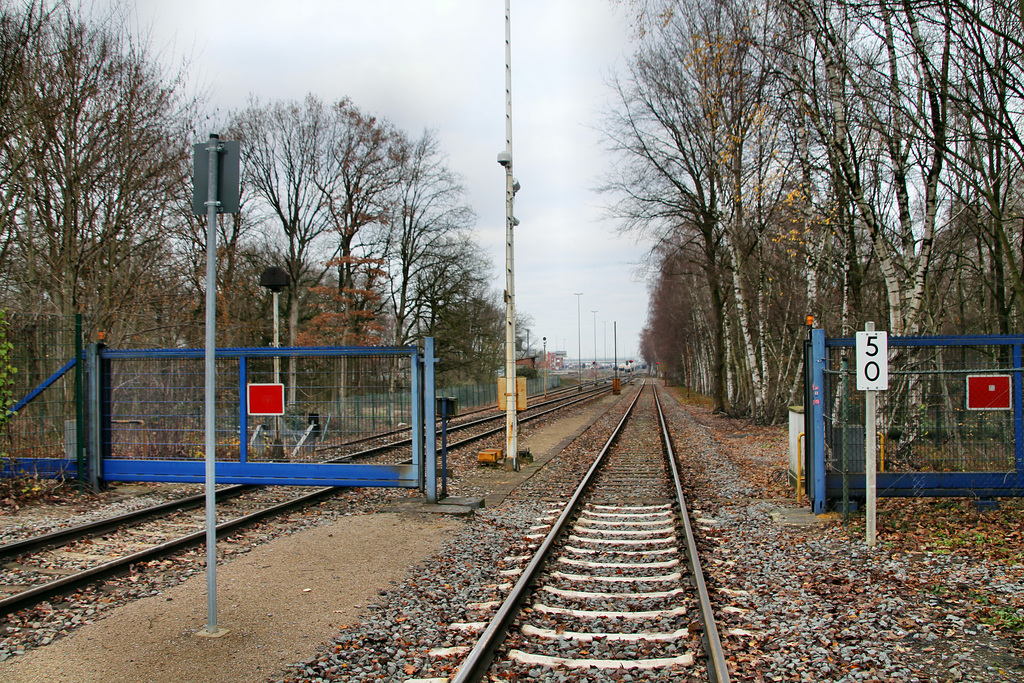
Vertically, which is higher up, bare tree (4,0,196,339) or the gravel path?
bare tree (4,0,196,339)

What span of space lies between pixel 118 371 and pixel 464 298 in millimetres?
30489

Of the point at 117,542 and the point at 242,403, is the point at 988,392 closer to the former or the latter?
the point at 242,403

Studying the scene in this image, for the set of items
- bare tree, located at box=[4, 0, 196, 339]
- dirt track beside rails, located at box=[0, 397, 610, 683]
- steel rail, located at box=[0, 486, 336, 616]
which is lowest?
dirt track beside rails, located at box=[0, 397, 610, 683]

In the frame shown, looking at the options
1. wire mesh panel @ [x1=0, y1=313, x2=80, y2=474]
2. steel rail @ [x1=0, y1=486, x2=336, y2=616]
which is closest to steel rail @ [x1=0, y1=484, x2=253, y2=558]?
steel rail @ [x1=0, y1=486, x2=336, y2=616]

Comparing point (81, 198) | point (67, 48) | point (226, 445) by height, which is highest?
point (67, 48)

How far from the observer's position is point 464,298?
40844mm

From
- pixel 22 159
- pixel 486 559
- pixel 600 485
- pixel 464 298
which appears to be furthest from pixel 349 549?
pixel 464 298

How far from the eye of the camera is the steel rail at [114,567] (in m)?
5.47

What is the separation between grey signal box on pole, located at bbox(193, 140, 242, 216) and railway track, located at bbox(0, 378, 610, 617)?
3.46 metres

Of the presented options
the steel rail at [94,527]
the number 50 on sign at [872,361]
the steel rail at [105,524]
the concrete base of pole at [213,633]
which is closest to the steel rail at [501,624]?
the concrete base of pole at [213,633]

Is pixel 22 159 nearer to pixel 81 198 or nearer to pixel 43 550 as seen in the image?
pixel 81 198

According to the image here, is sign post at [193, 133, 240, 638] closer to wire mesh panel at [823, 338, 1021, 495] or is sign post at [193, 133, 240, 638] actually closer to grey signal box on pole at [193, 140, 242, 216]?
grey signal box on pole at [193, 140, 242, 216]

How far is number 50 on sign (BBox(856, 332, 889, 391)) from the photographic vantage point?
282 inches

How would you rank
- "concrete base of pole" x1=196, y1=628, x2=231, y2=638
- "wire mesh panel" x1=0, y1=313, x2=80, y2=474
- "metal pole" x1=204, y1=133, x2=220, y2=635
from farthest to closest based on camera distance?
1. "wire mesh panel" x1=0, y1=313, x2=80, y2=474
2. "concrete base of pole" x1=196, y1=628, x2=231, y2=638
3. "metal pole" x1=204, y1=133, x2=220, y2=635
